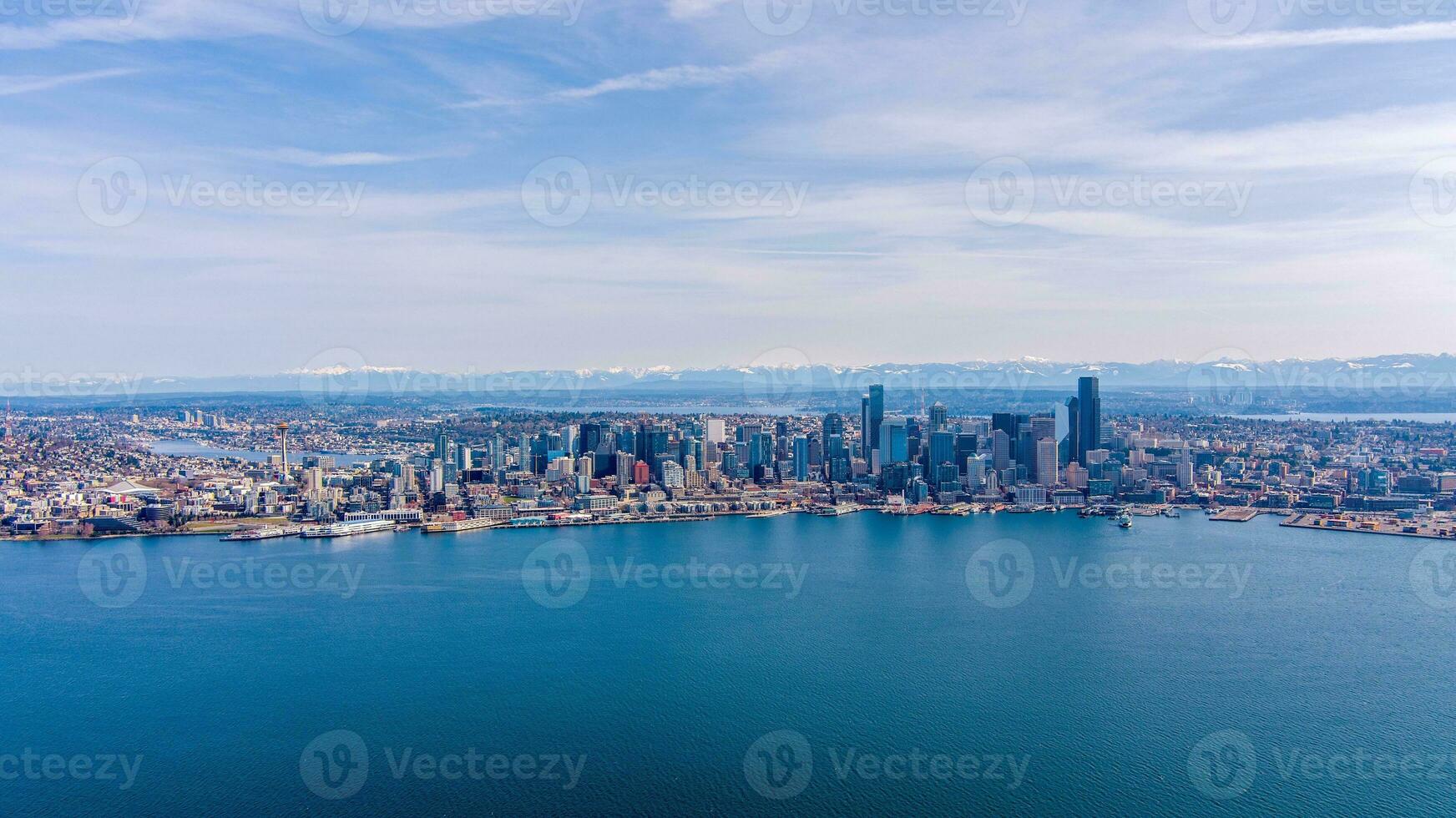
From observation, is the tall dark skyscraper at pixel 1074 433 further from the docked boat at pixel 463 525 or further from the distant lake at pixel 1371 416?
the distant lake at pixel 1371 416

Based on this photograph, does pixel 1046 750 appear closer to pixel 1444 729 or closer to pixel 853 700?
pixel 853 700

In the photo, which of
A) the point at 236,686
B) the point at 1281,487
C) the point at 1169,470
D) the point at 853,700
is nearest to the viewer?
the point at 853,700

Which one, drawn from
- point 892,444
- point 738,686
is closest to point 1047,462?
point 892,444

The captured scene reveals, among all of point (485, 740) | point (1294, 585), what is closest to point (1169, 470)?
point (1294, 585)

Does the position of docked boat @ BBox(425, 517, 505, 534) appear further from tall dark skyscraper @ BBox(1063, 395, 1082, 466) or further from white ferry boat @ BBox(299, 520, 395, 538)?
tall dark skyscraper @ BBox(1063, 395, 1082, 466)

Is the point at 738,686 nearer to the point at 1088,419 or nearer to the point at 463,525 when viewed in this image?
the point at 463,525

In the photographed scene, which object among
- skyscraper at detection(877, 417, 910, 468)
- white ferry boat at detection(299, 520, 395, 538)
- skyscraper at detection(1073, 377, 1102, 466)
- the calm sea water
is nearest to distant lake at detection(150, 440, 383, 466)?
white ferry boat at detection(299, 520, 395, 538)

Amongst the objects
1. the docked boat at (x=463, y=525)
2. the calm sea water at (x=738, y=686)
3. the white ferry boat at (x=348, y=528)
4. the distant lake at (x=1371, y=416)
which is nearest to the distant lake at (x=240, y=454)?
the white ferry boat at (x=348, y=528)
